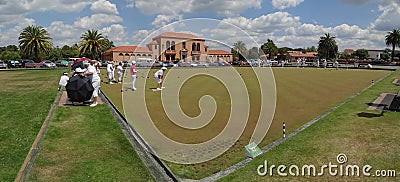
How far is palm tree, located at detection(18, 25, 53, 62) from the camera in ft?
219

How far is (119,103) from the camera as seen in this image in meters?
14.3

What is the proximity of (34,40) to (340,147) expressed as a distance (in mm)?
71397

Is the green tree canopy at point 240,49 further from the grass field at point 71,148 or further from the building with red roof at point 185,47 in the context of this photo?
the grass field at point 71,148

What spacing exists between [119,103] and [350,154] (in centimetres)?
1003

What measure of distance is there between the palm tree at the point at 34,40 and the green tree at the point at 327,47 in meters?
70.8

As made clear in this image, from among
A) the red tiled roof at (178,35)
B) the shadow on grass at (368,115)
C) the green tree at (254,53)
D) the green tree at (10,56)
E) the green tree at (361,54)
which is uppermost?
the green tree at (361,54)

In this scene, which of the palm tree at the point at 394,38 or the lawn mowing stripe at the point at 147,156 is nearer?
the lawn mowing stripe at the point at 147,156

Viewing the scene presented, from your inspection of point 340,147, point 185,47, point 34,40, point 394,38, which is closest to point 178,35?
point 185,47

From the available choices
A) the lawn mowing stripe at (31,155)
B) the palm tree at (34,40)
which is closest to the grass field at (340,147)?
the lawn mowing stripe at (31,155)

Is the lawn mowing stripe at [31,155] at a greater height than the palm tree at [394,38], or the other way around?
the palm tree at [394,38]

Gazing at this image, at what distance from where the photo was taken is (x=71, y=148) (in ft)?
24.1

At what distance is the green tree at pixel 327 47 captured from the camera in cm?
9225

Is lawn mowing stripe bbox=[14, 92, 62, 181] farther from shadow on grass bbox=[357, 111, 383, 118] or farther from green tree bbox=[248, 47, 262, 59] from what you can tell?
shadow on grass bbox=[357, 111, 383, 118]

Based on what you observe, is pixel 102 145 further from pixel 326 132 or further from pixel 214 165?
pixel 326 132
